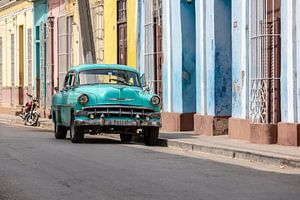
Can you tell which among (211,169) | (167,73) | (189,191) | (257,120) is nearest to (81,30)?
(167,73)

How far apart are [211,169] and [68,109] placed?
7.30 metres

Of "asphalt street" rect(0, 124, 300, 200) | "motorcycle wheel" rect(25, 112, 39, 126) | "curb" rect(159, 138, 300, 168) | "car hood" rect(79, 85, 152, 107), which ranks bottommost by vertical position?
"asphalt street" rect(0, 124, 300, 200)

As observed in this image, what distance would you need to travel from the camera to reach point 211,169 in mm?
14023

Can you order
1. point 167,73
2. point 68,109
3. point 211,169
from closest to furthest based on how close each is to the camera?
point 211,169 < point 68,109 < point 167,73

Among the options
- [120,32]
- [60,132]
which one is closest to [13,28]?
[120,32]

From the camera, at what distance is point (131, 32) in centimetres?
2912

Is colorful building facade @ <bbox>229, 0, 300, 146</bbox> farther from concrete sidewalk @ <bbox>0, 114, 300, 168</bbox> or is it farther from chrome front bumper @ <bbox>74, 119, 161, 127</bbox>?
chrome front bumper @ <bbox>74, 119, 161, 127</bbox>

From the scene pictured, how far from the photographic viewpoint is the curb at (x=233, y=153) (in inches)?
578

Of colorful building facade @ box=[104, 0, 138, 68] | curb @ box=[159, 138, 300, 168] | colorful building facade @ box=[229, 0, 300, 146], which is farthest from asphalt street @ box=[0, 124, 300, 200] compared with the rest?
colorful building facade @ box=[104, 0, 138, 68]

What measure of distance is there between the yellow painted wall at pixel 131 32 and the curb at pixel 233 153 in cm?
872

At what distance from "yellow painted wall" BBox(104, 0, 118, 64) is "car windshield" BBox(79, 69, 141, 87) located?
980 centimetres

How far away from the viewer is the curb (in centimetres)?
1468

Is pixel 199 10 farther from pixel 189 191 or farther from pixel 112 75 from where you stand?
pixel 189 191

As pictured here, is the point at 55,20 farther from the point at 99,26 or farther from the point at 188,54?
the point at 188,54
